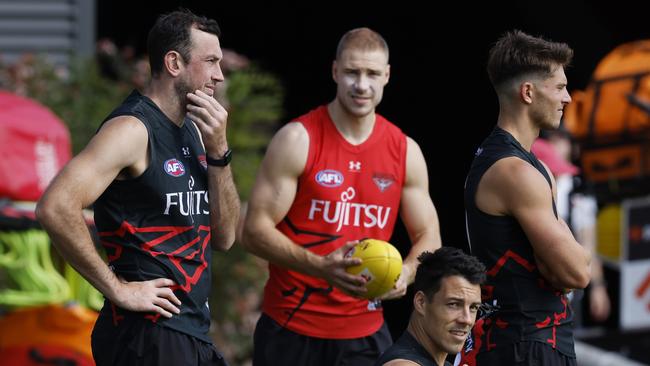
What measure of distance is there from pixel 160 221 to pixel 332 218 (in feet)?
4.63

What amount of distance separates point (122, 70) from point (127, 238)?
572 centimetres

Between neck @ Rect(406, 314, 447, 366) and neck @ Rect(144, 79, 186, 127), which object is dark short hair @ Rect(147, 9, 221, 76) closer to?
neck @ Rect(144, 79, 186, 127)

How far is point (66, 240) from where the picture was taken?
459 centimetres

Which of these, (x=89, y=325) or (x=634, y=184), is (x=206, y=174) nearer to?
(x=89, y=325)

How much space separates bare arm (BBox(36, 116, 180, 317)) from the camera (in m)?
4.54

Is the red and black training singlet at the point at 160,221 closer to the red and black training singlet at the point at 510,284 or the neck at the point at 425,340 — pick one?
the neck at the point at 425,340

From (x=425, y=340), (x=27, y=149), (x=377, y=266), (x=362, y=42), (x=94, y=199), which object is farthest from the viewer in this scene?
(x=27, y=149)

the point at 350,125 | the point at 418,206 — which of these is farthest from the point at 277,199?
the point at 418,206

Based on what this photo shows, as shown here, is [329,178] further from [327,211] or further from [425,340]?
[425,340]

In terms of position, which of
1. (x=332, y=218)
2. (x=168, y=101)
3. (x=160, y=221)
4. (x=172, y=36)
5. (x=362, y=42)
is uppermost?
(x=362, y=42)

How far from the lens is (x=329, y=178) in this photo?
6047 millimetres

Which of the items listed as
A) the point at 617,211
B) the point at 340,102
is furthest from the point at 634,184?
the point at 340,102

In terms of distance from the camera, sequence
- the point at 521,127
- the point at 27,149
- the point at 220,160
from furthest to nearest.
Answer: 1. the point at 27,149
2. the point at 521,127
3. the point at 220,160

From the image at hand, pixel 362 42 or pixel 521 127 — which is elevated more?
pixel 362 42
